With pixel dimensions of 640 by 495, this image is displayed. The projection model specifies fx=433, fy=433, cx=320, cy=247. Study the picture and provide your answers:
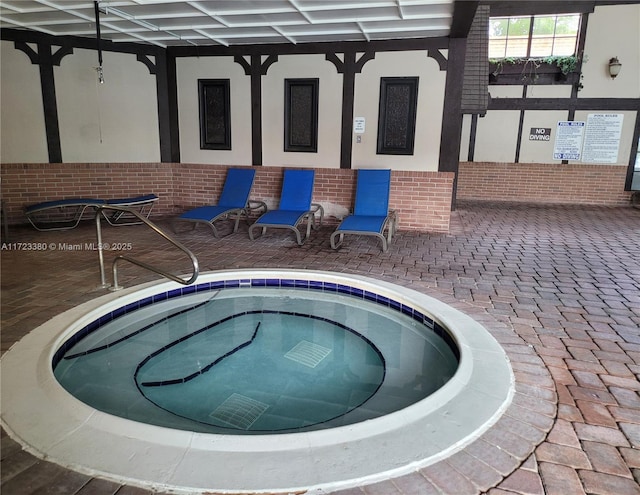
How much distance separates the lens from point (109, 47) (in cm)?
689

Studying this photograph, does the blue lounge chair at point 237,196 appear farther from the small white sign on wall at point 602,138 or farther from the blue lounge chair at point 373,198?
the small white sign on wall at point 602,138

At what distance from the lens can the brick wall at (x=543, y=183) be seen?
35.0ft

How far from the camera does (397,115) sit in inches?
258

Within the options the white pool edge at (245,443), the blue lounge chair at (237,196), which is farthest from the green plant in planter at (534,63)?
the white pool edge at (245,443)

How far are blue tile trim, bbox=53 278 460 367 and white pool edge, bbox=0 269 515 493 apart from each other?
0.60 meters

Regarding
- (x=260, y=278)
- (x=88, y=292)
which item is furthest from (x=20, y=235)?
(x=260, y=278)

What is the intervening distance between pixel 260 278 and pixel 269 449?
2.78 m

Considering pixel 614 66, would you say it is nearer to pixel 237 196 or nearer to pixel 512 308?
pixel 237 196

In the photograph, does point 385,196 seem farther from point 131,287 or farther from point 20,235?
point 20,235

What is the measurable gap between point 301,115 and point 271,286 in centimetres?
354

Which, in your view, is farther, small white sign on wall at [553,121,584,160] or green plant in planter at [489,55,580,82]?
small white sign on wall at [553,121,584,160]

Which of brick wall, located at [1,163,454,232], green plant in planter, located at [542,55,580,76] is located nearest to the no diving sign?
green plant in planter, located at [542,55,580,76]

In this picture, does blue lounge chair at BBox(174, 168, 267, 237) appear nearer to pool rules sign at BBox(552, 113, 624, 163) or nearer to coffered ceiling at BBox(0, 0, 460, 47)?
coffered ceiling at BBox(0, 0, 460, 47)

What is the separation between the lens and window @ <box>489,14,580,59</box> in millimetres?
10539
